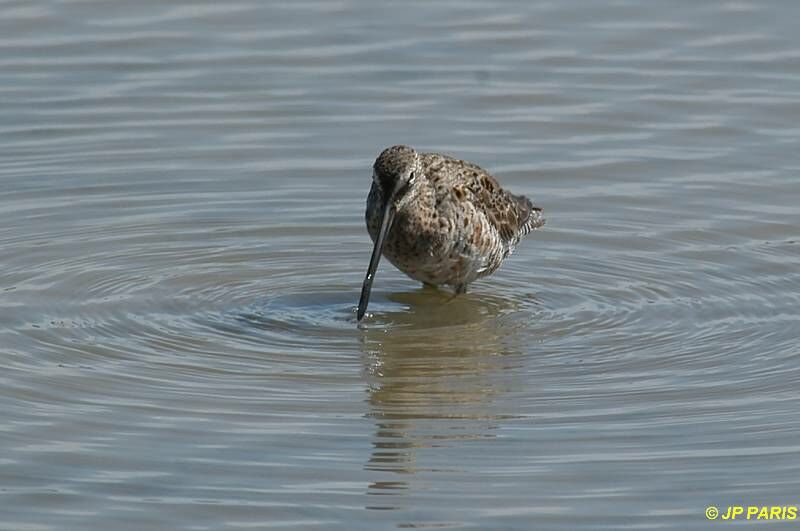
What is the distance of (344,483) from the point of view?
7.41 meters

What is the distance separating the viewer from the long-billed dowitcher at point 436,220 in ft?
32.6

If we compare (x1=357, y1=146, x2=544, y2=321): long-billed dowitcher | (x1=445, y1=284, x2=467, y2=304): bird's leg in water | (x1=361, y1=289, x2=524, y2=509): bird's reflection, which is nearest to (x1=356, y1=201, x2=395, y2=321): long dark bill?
(x1=357, y1=146, x2=544, y2=321): long-billed dowitcher

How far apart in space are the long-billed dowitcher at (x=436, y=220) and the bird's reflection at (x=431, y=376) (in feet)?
0.66

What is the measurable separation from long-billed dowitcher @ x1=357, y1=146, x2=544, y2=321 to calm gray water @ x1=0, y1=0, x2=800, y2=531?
241 mm

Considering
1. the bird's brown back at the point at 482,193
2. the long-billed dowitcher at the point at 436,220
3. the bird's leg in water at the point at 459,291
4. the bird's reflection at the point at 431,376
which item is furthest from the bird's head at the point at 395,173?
the bird's leg in water at the point at 459,291

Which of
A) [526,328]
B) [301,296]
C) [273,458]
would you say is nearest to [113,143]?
[301,296]

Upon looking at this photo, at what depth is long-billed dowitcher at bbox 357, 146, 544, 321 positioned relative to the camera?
32.6 ft

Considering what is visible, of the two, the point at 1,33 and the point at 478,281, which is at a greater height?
the point at 1,33

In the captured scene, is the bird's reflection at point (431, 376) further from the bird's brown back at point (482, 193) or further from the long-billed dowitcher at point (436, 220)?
the bird's brown back at point (482, 193)

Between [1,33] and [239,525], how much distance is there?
8533 millimetres

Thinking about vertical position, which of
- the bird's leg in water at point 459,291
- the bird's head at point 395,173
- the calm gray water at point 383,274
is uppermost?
the bird's head at point 395,173

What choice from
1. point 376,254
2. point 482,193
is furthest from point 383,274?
point 376,254

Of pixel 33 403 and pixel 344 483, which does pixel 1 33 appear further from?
pixel 344 483

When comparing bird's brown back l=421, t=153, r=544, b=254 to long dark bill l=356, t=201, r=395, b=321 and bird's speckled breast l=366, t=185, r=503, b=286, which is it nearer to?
bird's speckled breast l=366, t=185, r=503, b=286
